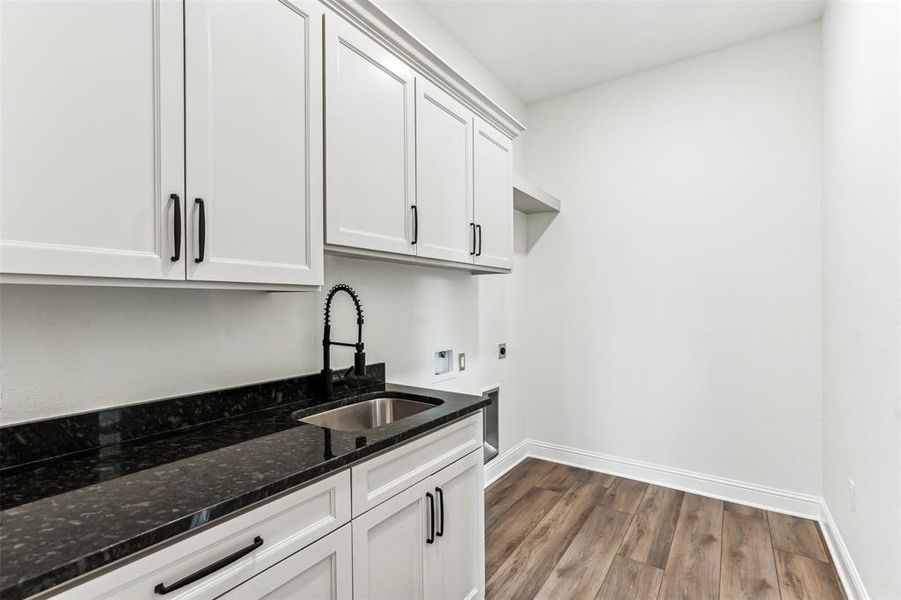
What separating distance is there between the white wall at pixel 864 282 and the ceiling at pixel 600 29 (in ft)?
1.31

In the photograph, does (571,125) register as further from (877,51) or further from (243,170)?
(243,170)

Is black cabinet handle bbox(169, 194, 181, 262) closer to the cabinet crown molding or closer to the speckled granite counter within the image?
the speckled granite counter

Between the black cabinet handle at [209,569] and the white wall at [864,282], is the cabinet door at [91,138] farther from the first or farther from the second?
the white wall at [864,282]

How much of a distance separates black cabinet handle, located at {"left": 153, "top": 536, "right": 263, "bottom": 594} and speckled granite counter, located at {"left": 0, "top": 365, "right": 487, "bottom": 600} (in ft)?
0.32

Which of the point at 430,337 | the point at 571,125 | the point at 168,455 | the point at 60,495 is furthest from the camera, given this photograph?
the point at 571,125

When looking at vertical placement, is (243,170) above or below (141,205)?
above

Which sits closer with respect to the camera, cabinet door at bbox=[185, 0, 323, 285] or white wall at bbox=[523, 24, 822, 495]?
cabinet door at bbox=[185, 0, 323, 285]

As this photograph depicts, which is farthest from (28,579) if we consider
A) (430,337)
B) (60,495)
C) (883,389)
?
(883,389)

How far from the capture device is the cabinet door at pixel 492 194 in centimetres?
229

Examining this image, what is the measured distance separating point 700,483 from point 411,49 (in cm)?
307

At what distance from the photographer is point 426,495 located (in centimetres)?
150

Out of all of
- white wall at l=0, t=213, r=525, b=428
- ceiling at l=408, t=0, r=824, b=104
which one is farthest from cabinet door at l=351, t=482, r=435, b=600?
ceiling at l=408, t=0, r=824, b=104

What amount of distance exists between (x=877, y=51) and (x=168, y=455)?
2.71m

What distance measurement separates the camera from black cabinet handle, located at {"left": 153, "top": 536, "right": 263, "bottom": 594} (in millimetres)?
817
